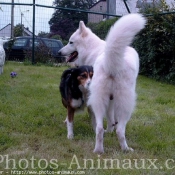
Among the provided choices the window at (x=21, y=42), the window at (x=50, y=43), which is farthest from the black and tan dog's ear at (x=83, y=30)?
the window at (x=21, y=42)

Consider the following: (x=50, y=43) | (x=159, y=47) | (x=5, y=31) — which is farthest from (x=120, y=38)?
(x=5, y=31)

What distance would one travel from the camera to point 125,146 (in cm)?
389

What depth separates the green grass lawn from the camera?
332cm

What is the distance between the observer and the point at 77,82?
461 centimetres

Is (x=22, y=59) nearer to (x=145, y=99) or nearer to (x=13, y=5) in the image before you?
(x=13, y=5)

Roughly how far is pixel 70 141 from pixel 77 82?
2.80ft

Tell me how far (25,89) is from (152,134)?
12.2 feet

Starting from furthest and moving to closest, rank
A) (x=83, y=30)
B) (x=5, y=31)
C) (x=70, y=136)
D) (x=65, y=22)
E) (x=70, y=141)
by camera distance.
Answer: (x=65, y=22), (x=5, y=31), (x=83, y=30), (x=70, y=136), (x=70, y=141)

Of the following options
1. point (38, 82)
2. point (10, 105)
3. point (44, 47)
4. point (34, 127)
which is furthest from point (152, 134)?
point (44, 47)

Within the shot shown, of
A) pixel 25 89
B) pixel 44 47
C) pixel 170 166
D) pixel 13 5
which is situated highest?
pixel 13 5

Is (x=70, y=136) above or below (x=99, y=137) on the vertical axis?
below

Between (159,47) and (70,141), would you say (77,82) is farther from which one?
(159,47)

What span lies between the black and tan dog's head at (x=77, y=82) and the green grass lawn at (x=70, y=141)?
58cm

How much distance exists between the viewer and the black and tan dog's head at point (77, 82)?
4504 millimetres
